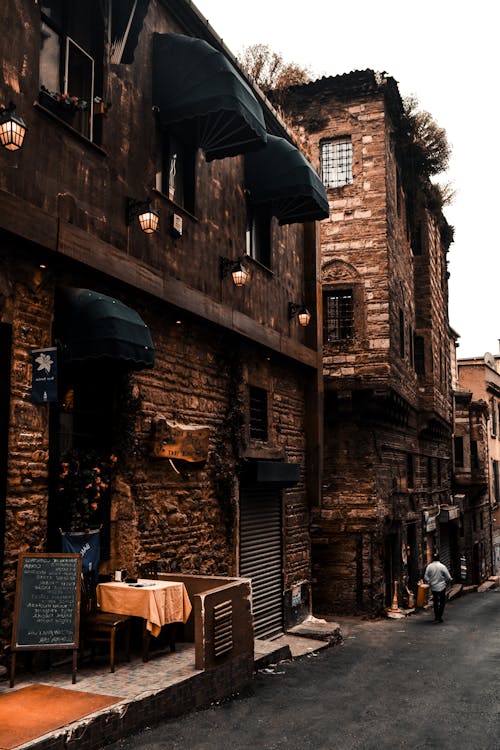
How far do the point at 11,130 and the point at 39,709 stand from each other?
529 centimetres

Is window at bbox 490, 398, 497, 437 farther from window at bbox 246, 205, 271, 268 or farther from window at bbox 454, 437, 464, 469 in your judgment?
window at bbox 246, 205, 271, 268

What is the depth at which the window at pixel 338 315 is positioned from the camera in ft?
66.6

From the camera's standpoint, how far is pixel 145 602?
820 centimetres

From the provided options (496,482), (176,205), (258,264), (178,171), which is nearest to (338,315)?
(258,264)

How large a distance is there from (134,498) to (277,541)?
548 cm

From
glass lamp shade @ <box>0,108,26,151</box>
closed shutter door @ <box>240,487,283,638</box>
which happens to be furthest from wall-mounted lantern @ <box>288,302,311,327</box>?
glass lamp shade @ <box>0,108,26,151</box>

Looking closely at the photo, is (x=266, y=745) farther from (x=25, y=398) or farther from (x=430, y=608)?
(x=430, y=608)

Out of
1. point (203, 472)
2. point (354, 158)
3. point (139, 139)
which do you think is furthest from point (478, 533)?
point (139, 139)

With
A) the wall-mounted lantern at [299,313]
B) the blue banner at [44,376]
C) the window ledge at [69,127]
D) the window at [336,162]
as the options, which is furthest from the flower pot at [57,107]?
the window at [336,162]

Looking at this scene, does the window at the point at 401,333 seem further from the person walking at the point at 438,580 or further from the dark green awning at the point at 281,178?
the dark green awning at the point at 281,178

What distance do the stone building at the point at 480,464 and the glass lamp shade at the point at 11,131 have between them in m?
29.0

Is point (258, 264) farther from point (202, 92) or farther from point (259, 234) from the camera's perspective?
point (202, 92)

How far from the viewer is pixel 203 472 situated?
455 inches

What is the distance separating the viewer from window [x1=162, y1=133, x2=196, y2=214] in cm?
1098
